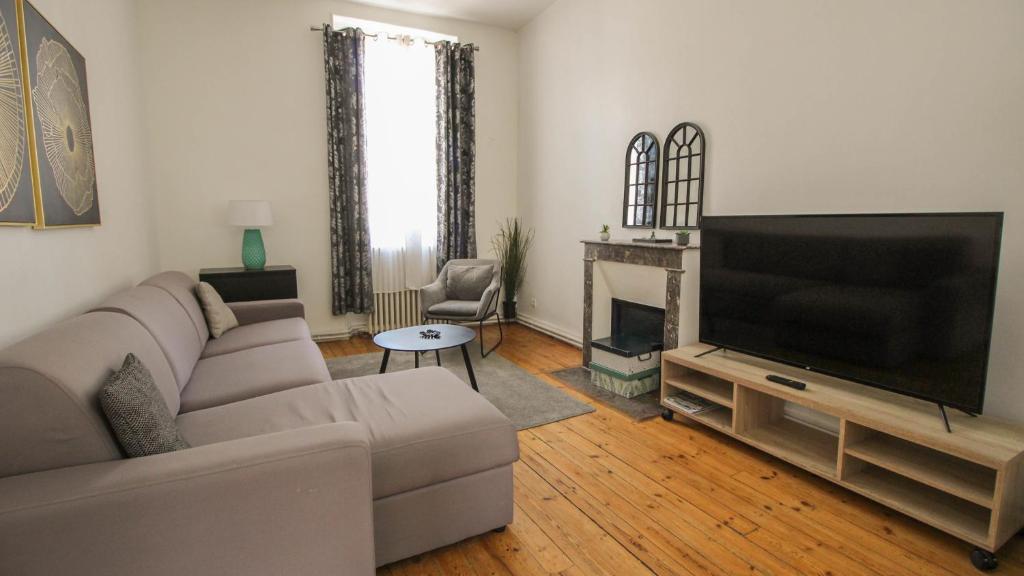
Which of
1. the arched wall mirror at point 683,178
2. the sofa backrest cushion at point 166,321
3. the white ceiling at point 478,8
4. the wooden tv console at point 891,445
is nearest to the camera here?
the wooden tv console at point 891,445

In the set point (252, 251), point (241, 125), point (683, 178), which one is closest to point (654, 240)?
point (683, 178)

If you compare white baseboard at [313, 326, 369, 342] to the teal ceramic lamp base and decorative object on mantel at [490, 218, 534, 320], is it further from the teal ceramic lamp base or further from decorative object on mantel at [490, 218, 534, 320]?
decorative object on mantel at [490, 218, 534, 320]

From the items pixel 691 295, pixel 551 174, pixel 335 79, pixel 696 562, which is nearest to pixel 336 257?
pixel 335 79

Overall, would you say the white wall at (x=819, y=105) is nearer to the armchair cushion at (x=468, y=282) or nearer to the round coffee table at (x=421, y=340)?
the armchair cushion at (x=468, y=282)

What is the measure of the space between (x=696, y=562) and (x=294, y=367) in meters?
1.96

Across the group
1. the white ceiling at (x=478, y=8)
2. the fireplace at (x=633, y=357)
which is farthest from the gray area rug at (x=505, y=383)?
the white ceiling at (x=478, y=8)

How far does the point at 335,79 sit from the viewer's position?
466 cm

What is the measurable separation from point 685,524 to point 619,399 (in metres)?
1.34

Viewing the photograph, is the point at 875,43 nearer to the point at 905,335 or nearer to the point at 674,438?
the point at 905,335

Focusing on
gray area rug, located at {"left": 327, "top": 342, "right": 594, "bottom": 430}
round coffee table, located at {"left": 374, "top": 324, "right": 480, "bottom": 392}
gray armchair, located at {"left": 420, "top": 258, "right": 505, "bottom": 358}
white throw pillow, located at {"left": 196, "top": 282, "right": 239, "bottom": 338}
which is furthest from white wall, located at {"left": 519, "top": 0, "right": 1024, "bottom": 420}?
white throw pillow, located at {"left": 196, "top": 282, "right": 239, "bottom": 338}

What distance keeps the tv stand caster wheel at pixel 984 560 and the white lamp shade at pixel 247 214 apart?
4.64m

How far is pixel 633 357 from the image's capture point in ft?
11.2

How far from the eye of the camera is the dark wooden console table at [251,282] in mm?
4109

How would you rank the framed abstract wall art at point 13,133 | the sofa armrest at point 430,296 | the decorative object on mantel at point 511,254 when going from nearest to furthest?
1. the framed abstract wall art at point 13,133
2. the sofa armrest at point 430,296
3. the decorative object on mantel at point 511,254
